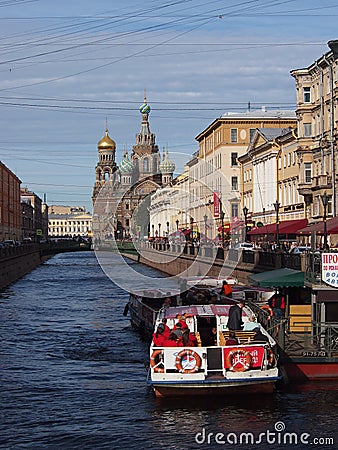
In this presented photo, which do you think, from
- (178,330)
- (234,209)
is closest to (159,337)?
(178,330)

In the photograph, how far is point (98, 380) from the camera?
27.3 m

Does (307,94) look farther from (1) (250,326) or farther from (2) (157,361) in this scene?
(2) (157,361)

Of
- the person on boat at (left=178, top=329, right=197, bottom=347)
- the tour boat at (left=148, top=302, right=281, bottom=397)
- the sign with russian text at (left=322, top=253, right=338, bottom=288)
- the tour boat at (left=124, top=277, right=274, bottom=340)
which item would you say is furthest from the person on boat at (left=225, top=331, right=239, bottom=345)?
the tour boat at (left=124, top=277, right=274, bottom=340)

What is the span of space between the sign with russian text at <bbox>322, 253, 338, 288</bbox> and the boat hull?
12.5ft

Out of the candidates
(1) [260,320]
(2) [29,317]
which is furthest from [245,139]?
(1) [260,320]

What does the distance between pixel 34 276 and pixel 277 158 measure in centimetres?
2775

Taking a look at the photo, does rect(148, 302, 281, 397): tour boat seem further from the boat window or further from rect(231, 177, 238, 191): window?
rect(231, 177, 238, 191): window

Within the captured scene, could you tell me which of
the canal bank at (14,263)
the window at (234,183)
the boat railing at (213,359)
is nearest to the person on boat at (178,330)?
the boat railing at (213,359)

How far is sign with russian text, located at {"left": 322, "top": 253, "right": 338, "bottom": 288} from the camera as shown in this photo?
25.0 metres

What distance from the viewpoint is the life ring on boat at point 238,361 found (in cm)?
2242

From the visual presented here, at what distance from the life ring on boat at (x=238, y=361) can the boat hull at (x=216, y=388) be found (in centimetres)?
37

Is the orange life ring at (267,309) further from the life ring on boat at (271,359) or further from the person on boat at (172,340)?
the person on boat at (172,340)

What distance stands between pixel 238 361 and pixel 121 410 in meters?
3.39

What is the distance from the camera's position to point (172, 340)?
76.1 ft
